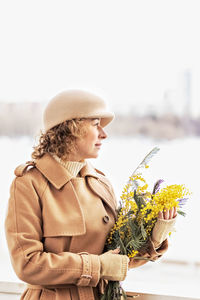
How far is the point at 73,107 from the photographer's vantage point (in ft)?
5.32

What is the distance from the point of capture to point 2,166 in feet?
8.04

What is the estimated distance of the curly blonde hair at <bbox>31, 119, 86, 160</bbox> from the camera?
1644 mm

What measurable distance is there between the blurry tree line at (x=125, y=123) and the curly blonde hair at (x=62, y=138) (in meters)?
0.53

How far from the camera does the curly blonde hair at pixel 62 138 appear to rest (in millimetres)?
1644

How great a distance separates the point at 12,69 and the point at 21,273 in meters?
1.23

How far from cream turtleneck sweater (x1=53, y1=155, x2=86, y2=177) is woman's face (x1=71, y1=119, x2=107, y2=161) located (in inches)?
1.0

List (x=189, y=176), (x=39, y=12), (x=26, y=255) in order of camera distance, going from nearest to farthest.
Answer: (x=26, y=255) < (x=189, y=176) < (x=39, y=12)

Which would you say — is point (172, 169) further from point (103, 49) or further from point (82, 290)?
point (82, 290)

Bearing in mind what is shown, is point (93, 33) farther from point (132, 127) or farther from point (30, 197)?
point (30, 197)

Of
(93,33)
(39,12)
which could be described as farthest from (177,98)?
(39,12)

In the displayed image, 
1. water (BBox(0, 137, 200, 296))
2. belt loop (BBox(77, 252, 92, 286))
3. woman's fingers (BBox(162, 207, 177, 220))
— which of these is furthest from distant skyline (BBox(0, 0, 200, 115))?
belt loop (BBox(77, 252, 92, 286))

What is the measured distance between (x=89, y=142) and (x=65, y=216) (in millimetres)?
301

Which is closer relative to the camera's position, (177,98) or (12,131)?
(177,98)

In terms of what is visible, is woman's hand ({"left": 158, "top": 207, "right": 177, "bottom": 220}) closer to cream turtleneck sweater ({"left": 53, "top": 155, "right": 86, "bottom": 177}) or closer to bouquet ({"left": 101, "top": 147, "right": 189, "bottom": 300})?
bouquet ({"left": 101, "top": 147, "right": 189, "bottom": 300})
